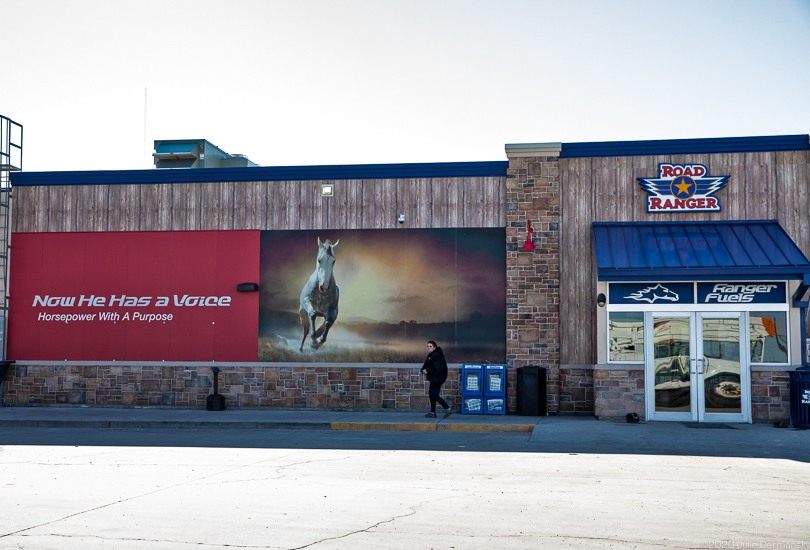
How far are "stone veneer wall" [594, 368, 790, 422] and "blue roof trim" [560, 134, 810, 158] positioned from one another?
536 centimetres

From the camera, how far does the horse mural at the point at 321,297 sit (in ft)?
68.8

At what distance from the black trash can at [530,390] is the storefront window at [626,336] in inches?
69.9

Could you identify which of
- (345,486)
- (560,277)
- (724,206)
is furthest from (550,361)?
(345,486)

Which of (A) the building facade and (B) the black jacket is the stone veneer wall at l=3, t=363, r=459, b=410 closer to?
(A) the building facade

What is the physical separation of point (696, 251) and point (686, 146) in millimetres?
2760

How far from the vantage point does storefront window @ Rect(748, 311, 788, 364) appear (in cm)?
1811

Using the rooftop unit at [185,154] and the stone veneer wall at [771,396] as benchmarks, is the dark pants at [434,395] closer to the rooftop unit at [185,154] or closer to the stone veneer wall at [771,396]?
the stone veneer wall at [771,396]

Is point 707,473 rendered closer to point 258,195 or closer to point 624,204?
point 624,204

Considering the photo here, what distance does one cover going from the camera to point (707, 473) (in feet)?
36.1

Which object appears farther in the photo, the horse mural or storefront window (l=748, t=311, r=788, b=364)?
the horse mural

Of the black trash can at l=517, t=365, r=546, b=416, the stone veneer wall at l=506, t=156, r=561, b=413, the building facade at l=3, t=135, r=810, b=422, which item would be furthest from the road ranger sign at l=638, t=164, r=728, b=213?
the black trash can at l=517, t=365, r=546, b=416

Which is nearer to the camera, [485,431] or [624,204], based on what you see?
[485,431]

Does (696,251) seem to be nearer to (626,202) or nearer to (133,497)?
(626,202)

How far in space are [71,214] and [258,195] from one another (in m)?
5.31
